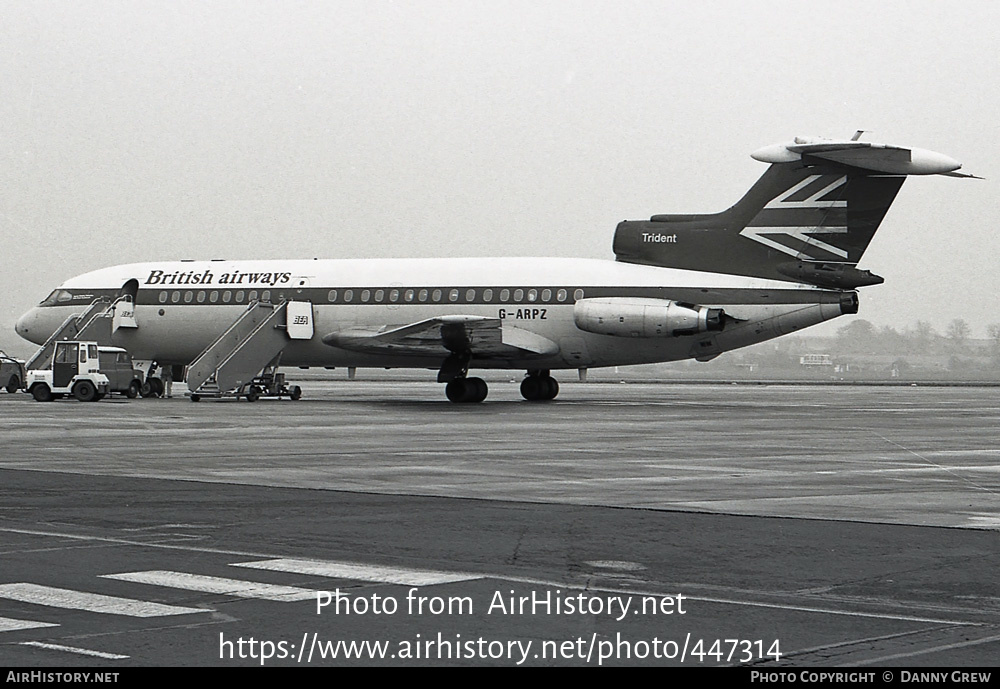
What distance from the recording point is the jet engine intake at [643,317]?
37750 millimetres

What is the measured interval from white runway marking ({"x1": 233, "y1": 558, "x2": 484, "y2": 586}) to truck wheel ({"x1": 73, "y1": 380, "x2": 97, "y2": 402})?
114ft

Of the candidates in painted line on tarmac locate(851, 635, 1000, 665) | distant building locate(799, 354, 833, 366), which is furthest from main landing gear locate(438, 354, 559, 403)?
distant building locate(799, 354, 833, 366)

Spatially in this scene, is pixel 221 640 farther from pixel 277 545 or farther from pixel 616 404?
pixel 616 404

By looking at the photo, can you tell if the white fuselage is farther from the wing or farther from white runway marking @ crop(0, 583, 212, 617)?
white runway marking @ crop(0, 583, 212, 617)

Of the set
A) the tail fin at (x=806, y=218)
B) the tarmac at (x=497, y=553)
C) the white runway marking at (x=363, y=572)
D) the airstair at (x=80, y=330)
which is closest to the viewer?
the tarmac at (x=497, y=553)

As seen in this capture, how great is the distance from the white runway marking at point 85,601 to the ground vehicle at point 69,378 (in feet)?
116

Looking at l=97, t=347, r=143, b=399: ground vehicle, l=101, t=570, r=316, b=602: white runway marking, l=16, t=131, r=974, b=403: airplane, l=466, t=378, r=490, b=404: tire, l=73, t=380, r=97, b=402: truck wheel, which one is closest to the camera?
l=101, t=570, r=316, b=602: white runway marking

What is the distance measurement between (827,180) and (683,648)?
3199cm

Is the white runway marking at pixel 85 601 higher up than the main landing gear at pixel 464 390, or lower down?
higher up

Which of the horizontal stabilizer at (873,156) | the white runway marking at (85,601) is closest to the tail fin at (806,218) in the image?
the horizontal stabilizer at (873,156)

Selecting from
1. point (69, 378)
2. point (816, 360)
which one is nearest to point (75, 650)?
point (69, 378)

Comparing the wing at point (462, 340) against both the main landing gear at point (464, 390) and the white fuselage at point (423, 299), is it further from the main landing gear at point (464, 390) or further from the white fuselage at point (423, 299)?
the main landing gear at point (464, 390)

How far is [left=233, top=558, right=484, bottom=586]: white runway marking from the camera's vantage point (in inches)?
368

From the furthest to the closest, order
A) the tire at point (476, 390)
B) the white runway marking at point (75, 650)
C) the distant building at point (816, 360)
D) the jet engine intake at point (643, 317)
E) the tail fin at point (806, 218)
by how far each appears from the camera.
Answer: the distant building at point (816, 360) → the tire at point (476, 390) → the jet engine intake at point (643, 317) → the tail fin at point (806, 218) → the white runway marking at point (75, 650)
